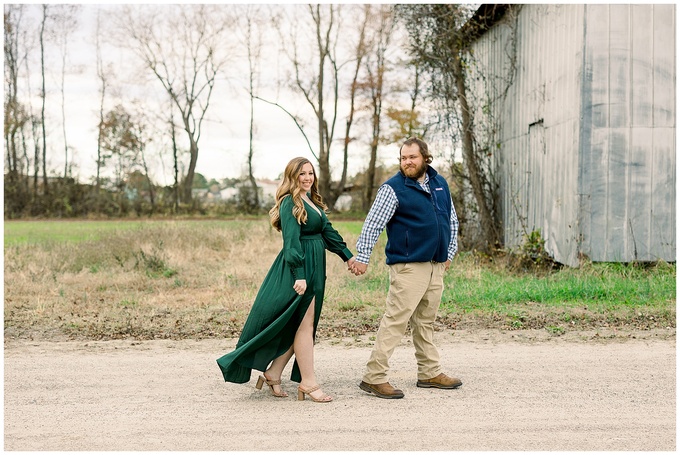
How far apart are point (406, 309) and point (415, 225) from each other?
0.67 m

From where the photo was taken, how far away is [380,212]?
580 centimetres

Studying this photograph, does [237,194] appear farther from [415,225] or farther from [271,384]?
[415,225]

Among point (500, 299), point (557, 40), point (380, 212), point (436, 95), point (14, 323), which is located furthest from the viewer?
point (436, 95)

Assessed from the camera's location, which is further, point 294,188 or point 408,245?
point 408,245

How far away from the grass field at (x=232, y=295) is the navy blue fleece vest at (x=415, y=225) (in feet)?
8.38

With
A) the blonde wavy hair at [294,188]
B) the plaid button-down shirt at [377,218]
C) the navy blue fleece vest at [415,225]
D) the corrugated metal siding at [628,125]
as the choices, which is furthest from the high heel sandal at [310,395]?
the corrugated metal siding at [628,125]

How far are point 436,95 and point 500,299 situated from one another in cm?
697

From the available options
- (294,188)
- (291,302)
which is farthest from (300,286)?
(294,188)

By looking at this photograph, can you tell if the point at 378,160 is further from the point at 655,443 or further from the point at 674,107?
the point at 655,443

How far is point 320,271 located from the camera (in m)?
5.81

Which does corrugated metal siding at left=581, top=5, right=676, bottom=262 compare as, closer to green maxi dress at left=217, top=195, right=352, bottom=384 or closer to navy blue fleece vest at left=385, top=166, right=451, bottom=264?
navy blue fleece vest at left=385, top=166, right=451, bottom=264

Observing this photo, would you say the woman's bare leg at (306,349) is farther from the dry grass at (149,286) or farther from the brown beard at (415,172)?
the dry grass at (149,286)

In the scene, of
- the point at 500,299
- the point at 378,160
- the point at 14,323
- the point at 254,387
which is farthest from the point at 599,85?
the point at 378,160

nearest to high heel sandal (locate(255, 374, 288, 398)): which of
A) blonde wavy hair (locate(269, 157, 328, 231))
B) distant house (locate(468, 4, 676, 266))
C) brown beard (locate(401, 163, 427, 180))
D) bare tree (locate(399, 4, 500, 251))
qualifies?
blonde wavy hair (locate(269, 157, 328, 231))
